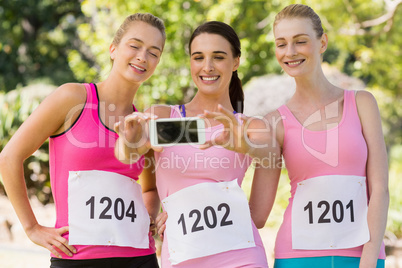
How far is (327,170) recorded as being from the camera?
101 inches

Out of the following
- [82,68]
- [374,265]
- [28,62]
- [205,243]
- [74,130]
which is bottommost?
[374,265]

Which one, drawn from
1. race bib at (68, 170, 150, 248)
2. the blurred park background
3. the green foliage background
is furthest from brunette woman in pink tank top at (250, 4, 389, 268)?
the green foliage background

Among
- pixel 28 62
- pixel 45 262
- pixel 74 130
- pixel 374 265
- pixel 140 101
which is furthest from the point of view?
pixel 28 62

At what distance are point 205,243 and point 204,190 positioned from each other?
29 cm

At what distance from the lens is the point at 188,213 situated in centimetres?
255

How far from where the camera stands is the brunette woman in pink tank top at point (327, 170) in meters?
2.52

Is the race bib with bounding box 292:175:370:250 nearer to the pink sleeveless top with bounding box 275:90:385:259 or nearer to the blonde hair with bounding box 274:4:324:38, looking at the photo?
the pink sleeveless top with bounding box 275:90:385:259

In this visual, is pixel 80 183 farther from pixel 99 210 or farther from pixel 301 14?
pixel 301 14

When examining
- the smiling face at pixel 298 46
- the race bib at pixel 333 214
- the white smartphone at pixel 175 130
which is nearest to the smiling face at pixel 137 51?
the white smartphone at pixel 175 130

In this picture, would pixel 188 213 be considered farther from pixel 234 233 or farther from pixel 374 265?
pixel 374 265

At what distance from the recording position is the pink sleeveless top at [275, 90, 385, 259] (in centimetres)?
255

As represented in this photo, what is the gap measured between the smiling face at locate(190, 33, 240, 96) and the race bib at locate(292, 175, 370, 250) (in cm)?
83

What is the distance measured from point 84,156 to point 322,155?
1322 mm

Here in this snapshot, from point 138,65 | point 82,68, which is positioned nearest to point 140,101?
point 82,68
